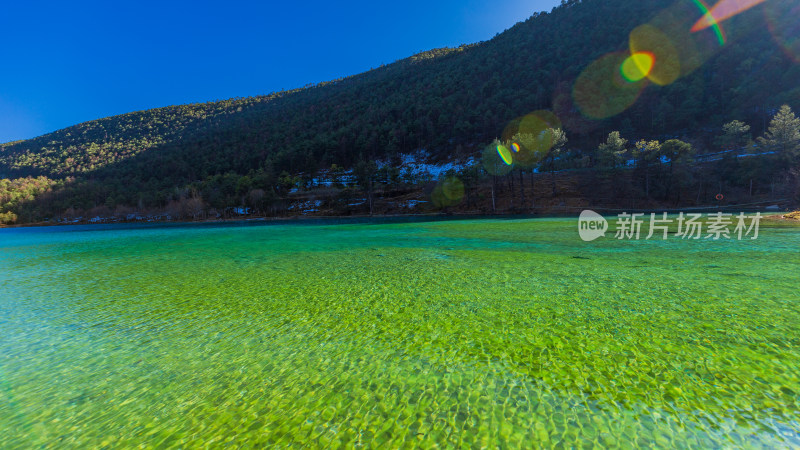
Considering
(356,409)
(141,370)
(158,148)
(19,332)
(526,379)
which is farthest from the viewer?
(158,148)

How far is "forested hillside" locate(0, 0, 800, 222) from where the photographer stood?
181 feet

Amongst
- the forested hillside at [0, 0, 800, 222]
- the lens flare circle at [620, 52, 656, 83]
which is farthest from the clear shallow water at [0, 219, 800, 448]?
the lens flare circle at [620, 52, 656, 83]

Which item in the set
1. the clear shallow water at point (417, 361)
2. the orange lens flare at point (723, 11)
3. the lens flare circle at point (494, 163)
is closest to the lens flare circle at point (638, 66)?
the orange lens flare at point (723, 11)

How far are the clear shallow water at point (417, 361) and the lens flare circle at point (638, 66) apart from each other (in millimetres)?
104556

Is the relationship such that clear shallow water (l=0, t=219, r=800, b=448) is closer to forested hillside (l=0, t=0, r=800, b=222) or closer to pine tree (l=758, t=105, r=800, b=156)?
pine tree (l=758, t=105, r=800, b=156)

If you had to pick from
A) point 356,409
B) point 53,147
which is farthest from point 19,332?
point 53,147

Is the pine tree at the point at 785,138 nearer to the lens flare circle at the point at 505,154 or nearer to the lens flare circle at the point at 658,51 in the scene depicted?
the lens flare circle at the point at 505,154

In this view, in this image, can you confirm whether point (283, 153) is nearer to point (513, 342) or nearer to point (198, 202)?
point (198, 202)

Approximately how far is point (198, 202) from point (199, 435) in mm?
87500

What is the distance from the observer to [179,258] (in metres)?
15.3

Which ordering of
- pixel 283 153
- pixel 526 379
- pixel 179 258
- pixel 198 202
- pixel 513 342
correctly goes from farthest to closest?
1. pixel 283 153
2. pixel 198 202
3. pixel 179 258
4. pixel 513 342
5. pixel 526 379

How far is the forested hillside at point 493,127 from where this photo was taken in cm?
5503

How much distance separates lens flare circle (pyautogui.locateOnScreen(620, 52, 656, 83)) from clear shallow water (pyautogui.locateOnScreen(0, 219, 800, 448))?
104556 millimetres

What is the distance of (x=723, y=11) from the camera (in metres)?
88.9
